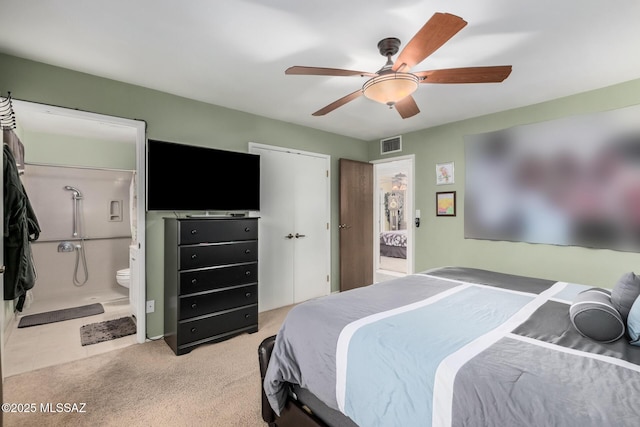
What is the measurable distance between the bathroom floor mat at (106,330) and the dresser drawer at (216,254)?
121cm

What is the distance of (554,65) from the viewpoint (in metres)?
2.37

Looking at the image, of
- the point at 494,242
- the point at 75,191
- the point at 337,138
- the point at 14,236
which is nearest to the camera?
the point at 14,236

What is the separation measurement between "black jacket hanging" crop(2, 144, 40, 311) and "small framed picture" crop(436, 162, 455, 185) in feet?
13.7

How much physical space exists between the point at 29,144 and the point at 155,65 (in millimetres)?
2715

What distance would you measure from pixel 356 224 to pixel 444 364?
11.8 feet

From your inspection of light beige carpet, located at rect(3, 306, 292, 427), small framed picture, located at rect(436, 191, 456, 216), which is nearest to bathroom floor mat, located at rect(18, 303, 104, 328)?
light beige carpet, located at rect(3, 306, 292, 427)

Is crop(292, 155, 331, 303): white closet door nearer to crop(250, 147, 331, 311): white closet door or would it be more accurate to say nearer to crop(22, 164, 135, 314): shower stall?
crop(250, 147, 331, 311): white closet door

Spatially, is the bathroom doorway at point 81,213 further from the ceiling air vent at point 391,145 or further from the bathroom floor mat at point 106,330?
the ceiling air vent at point 391,145

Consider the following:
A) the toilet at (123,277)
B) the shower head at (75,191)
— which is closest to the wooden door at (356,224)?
the toilet at (123,277)

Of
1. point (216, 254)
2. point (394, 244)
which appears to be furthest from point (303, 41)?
point (394, 244)

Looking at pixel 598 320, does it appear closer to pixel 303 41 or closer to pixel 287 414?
pixel 287 414

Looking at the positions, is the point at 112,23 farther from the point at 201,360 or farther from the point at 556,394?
the point at 556,394

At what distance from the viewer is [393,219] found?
27.1 feet

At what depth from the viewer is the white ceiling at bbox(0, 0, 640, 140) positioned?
5.63ft
